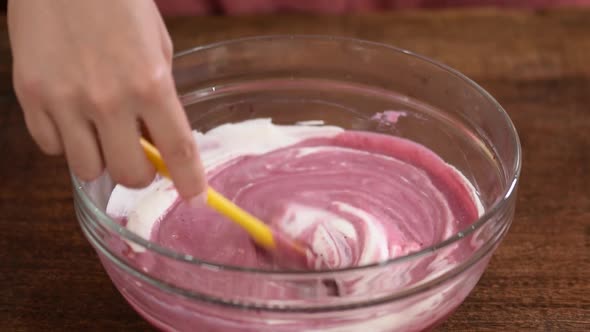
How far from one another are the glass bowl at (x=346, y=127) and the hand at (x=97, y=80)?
0.09m

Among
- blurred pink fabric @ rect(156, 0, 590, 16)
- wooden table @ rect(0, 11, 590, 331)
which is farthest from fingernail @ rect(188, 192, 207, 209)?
blurred pink fabric @ rect(156, 0, 590, 16)

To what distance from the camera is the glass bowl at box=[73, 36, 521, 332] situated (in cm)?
64

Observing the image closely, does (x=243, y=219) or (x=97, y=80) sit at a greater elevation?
(x=97, y=80)

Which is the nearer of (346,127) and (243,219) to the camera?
(243,219)

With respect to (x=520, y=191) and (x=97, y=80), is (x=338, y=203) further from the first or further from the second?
(x=97, y=80)

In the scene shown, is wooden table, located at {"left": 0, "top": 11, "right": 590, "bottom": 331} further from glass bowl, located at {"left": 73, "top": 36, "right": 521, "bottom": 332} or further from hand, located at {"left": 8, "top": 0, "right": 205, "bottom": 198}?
hand, located at {"left": 8, "top": 0, "right": 205, "bottom": 198}

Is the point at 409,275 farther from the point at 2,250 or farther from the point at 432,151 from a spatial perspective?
the point at 2,250

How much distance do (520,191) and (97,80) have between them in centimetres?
61

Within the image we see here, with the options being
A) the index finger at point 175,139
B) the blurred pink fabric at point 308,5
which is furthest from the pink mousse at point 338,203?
the blurred pink fabric at point 308,5

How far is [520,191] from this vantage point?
39.0 inches

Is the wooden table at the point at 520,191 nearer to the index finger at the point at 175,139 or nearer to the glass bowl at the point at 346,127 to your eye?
the glass bowl at the point at 346,127

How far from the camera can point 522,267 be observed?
88cm

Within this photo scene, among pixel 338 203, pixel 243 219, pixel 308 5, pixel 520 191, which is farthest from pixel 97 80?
pixel 308 5

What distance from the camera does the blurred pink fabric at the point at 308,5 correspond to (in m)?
1.47
